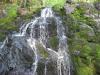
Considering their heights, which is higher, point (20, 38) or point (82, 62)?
A: point (20, 38)

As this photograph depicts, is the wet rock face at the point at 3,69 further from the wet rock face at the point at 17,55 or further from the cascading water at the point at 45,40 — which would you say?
the cascading water at the point at 45,40

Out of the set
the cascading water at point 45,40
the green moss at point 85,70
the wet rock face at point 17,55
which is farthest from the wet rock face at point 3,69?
the green moss at point 85,70

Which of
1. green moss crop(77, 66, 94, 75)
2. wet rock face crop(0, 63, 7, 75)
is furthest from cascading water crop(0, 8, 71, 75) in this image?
wet rock face crop(0, 63, 7, 75)

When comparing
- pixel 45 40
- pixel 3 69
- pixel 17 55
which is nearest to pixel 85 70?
pixel 45 40

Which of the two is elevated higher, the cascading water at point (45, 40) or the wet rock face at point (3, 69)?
the cascading water at point (45, 40)

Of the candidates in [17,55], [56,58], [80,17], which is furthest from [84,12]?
[17,55]

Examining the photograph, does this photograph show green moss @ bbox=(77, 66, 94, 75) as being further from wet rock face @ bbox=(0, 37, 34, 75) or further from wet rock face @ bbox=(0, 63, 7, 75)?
wet rock face @ bbox=(0, 63, 7, 75)

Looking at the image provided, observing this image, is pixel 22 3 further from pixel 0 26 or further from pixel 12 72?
pixel 12 72

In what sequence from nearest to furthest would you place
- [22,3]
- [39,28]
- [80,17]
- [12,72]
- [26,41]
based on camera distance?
[12,72]
[26,41]
[39,28]
[80,17]
[22,3]
